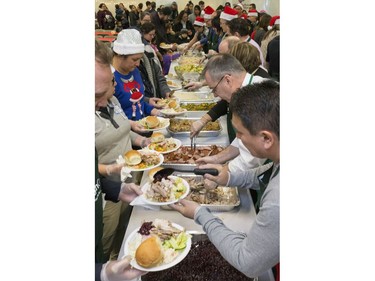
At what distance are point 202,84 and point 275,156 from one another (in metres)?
2.81

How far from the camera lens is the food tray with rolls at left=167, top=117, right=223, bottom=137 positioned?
2475 mm

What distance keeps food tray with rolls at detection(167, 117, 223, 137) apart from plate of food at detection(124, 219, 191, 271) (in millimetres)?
1223

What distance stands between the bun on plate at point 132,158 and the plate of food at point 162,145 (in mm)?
237

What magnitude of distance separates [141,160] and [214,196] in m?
0.45

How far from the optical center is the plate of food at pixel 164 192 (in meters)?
1.51

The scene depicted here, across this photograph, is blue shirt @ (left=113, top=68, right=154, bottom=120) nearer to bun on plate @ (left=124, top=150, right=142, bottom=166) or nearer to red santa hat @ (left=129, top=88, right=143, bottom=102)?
red santa hat @ (left=129, top=88, right=143, bottom=102)

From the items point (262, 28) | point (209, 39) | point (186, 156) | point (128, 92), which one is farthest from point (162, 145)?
point (209, 39)

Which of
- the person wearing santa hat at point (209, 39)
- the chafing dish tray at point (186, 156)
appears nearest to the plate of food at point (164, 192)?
the chafing dish tray at point (186, 156)

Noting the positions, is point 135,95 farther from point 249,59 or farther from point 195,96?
point 195,96

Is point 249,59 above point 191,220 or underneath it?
above

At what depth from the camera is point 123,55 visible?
236 centimetres

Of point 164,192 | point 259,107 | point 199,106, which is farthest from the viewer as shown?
point 199,106

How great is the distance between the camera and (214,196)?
1638 millimetres
